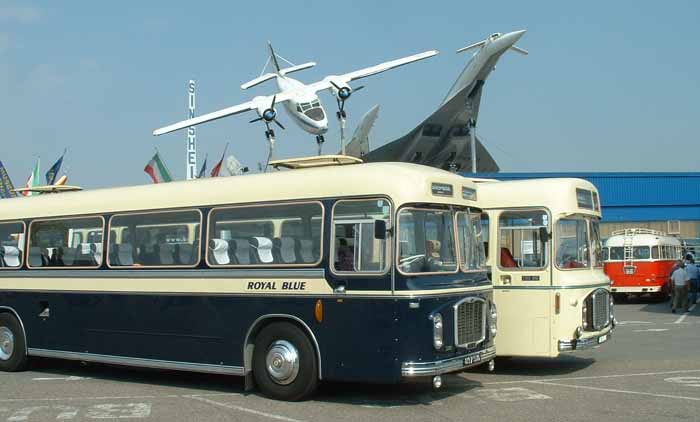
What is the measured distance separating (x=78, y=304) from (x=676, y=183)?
45.9 metres

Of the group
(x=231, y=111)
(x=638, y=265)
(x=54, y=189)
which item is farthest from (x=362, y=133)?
(x=54, y=189)

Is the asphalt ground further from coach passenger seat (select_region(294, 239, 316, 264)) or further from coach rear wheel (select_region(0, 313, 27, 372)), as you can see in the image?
coach passenger seat (select_region(294, 239, 316, 264))

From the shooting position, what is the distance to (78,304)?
37.4ft

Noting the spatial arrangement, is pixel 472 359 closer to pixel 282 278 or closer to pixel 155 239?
pixel 282 278

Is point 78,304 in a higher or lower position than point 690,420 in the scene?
higher

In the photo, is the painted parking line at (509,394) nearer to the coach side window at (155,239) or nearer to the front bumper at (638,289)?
the coach side window at (155,239)

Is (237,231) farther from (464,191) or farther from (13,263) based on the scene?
(13,263)

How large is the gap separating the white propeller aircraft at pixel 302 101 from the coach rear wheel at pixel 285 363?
3455 cm

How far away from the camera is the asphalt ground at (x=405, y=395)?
8.48 metres

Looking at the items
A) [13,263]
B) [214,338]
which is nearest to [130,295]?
[214,338]

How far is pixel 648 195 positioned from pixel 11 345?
147 feet

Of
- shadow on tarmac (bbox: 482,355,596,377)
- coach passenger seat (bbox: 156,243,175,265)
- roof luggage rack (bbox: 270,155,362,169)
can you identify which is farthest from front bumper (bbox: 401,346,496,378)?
coach passenger seat (bbox: 156,243,175,265)

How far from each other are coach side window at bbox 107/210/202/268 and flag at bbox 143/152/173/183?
30.7m

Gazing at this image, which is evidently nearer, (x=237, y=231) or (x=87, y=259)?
(x=237, y=231)
